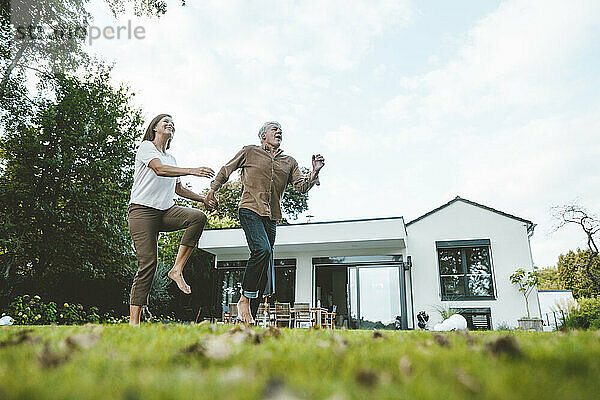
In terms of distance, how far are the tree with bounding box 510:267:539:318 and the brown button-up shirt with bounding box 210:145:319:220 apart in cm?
1100

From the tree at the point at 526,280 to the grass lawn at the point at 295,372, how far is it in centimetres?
1286

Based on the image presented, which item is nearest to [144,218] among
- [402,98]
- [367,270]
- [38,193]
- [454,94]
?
[38,193]

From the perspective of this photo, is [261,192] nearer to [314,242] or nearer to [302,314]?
[302,314]

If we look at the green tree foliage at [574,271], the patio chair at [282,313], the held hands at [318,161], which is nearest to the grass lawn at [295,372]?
the held hands at [318,161]

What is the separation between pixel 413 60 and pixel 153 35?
41.9 ft

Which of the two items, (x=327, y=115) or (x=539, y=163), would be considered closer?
(x=327, y=115)

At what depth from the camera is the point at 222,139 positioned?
30.0 metres

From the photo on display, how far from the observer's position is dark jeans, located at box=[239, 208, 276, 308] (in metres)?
3.96

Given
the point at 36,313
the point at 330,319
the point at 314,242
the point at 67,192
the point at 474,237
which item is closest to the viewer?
the point at 36,313

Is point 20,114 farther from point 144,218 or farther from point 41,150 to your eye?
point 144,218

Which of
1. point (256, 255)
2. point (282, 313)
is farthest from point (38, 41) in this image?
point (256, 255)

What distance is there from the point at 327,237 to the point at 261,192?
384 inches

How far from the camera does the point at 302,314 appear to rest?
12461 mm

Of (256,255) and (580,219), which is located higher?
(580,219)
